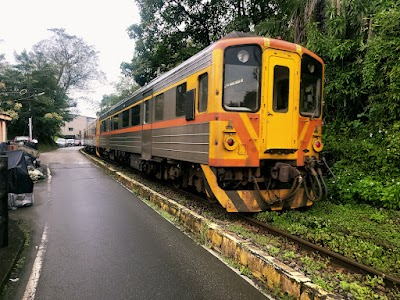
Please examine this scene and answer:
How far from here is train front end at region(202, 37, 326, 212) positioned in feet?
18.7

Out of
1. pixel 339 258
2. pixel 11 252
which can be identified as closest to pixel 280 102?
pixel 339 258

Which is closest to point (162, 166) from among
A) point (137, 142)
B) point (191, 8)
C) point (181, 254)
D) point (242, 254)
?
point (137, 142)

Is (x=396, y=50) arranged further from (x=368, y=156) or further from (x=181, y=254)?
(x=181, y=254)

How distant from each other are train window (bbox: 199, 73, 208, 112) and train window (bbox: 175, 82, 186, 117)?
0.84m

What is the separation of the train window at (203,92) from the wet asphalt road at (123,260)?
7.27 ft

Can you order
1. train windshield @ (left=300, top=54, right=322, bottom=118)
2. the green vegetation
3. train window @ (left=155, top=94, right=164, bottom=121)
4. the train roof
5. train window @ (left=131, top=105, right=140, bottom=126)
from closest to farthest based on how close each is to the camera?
the green vegetation → the train roof → train windshield @ (left=300, top=54, right=322, bottom=118) → train window @ (left=155, top=94, right=164, bottom=121) → train window @ (left=131, top=105, right=140, bottom=126)

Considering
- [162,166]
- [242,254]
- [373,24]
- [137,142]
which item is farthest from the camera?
[137,142]

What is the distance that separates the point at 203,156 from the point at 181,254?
1.97 meters

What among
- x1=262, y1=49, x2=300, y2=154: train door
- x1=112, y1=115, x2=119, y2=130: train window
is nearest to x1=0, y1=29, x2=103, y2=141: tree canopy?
x1=112, y1=115, x2=119, y2=130: train window

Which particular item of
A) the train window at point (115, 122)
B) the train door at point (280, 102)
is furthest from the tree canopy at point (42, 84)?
the train door at point (280, 102)

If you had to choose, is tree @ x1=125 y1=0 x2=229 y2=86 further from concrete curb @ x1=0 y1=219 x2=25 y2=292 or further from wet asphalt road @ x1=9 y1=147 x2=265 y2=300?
concrete curb @ x1=0 y1=219 x2=25 y2=292

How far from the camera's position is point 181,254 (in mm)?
4594

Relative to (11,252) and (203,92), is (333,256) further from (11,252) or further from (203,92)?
(11,252)

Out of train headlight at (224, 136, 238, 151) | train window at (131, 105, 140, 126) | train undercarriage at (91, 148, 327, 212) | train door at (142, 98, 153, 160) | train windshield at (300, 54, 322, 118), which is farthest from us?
train window at (131, 105, 140, 126)
